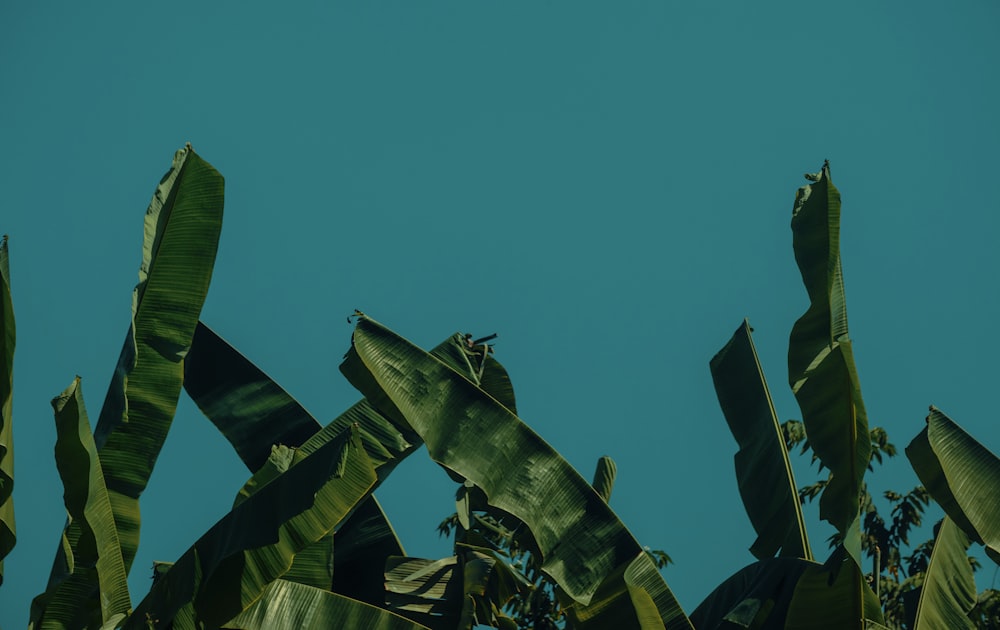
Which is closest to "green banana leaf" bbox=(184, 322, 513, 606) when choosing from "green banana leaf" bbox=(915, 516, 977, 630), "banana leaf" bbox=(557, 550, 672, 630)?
"banana leaf" bbox=(557, 550, 672, 630)

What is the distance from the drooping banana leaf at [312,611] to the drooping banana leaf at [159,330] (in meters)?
0.80

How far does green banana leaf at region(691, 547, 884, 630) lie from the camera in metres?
5.54

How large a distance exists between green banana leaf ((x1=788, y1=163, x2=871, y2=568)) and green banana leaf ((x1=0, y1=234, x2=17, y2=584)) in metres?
3.57

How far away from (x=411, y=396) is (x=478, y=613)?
145 centimetres

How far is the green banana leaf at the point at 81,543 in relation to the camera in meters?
5.06

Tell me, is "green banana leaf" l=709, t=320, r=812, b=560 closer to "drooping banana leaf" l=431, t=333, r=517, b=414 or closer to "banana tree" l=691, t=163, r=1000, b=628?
"banana tree" l=691, t=163, r=1000, b=628

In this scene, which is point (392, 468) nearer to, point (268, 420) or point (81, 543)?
point (268, 420)

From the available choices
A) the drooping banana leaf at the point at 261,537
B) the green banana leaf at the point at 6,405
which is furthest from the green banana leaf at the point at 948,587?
the green banana leaf at the point at 6,405

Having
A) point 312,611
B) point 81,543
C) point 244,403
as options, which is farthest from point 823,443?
point 81,543

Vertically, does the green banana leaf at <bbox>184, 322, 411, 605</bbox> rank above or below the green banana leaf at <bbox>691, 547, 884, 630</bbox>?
above

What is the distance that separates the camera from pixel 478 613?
21.9 feet

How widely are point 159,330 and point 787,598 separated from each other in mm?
3397

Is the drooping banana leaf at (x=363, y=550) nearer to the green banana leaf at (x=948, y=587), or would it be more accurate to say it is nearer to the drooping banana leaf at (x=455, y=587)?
the drooping banana leaf at (x=455, y=587)

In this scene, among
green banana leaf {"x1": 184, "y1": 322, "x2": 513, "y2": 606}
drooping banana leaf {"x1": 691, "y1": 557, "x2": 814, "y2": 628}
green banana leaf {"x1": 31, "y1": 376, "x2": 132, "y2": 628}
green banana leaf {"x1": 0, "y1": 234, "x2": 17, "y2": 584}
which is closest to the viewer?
green banana leaf {"x1": 31, "y1": 376, "x2": 132, "y2": 628}
